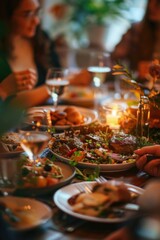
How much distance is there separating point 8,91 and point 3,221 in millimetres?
1286

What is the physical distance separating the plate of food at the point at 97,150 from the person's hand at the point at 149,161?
48 mm

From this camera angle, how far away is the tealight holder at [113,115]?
1.88m

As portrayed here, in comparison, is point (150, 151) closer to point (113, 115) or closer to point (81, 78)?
point (113, 115)

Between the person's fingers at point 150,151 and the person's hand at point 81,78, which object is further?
the person's hand at point 81,78

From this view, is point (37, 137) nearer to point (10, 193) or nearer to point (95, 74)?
point (10, 193)

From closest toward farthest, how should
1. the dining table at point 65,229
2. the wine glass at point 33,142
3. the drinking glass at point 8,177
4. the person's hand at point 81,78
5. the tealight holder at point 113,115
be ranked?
the dining table at point 65,229 < the drinking glass at point 8,177 < the wine glass at point 33,142 < the tealight holder at point 113,115 < the person's hand at point 81,78

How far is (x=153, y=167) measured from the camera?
143 centimetres

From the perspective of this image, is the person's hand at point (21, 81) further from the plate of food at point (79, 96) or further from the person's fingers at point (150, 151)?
the person's fingers at point (150, 151)

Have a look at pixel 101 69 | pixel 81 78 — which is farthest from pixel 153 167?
pixel 81 78

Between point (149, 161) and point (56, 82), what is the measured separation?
0.88 metres

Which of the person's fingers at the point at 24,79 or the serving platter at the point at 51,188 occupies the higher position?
the person's fingers at the point at 24,79

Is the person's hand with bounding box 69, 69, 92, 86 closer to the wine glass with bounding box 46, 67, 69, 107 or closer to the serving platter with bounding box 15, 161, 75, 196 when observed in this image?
the wine glass with bounding box 46, 67, 69, 107

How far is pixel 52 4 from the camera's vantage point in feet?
15.3

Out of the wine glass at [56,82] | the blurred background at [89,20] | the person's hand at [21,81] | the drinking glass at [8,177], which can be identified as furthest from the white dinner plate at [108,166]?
the blurred background at [89,20]
